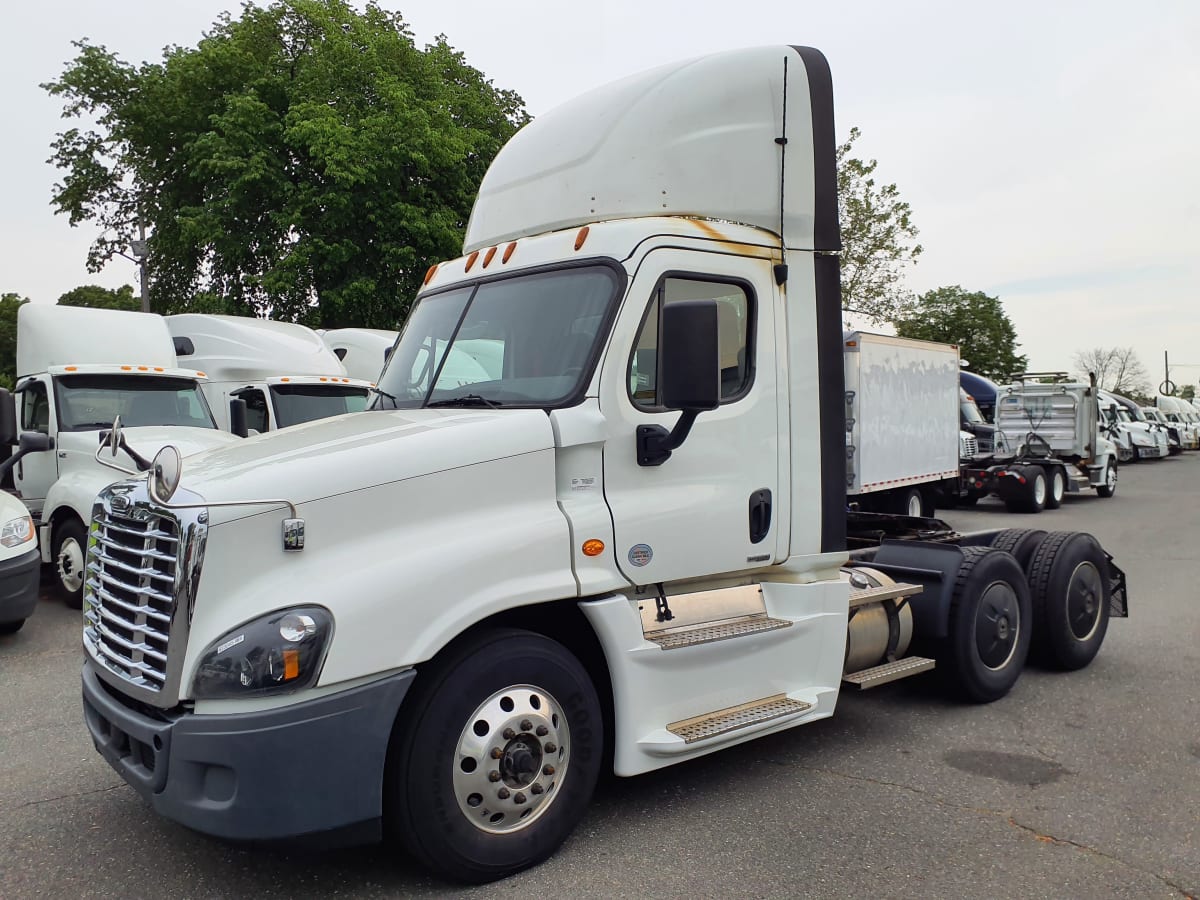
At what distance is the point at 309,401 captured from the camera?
12531 millimetres

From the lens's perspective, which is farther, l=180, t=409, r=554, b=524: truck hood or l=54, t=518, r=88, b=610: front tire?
l=54, t=518, r=88, b=610: front tire

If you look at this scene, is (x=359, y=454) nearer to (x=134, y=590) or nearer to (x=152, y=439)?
(x=134, y=590)

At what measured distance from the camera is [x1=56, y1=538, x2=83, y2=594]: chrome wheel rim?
895 cm

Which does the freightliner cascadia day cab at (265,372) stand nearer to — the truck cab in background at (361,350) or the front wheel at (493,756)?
the truck cab in background at (361,350)

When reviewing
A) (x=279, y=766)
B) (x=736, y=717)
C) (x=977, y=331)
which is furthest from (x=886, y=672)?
(x=977, y=331)

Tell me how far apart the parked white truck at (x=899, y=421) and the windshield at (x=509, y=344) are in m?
9.90

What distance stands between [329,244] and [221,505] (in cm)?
1868

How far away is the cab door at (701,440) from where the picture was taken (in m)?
3.99

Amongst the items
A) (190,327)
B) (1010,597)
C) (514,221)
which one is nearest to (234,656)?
(514,221)

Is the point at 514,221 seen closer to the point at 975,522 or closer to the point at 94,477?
the point at 94,477

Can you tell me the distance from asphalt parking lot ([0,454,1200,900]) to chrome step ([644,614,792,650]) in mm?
798

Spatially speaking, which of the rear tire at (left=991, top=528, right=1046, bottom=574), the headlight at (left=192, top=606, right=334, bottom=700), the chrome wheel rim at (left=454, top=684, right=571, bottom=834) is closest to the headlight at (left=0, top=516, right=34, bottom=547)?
the headlight at (left=192, top=606, right=334, bottom=700)

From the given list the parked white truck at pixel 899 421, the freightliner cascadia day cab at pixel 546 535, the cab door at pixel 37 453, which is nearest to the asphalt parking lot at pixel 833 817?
the freightliner cascadia day cab at pixel 546 535

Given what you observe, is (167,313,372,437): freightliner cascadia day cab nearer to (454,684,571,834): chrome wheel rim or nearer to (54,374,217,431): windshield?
(54,374,217,431): windshield
